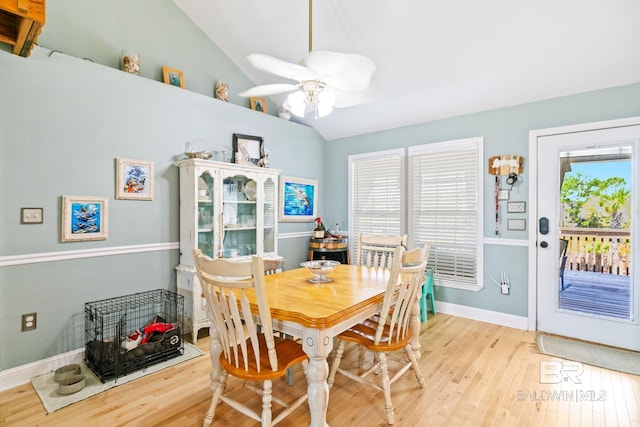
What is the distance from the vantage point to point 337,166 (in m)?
4.89

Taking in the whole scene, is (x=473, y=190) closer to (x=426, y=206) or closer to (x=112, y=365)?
(x=426, y=206)

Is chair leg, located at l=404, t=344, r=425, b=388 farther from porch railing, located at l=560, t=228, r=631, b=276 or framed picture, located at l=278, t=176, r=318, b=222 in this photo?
framed picture, located at l=278, t=176, r=318, b=222

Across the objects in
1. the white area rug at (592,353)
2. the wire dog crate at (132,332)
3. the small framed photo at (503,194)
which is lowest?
the white area rug at (592,353)

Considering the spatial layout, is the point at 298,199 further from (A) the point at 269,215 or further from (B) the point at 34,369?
(B) the point at 34,369

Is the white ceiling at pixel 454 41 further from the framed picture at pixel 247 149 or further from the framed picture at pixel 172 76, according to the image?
the framed picture at pixel 247 149

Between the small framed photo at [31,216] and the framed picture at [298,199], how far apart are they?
241 centimetres

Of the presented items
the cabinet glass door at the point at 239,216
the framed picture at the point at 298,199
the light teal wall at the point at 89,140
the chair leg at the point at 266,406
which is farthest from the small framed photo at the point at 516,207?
the light teal wall at the point at 89,140

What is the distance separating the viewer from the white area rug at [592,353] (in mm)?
2564

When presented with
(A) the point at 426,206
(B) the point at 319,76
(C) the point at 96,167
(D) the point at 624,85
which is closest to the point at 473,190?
(A) the point at 426,206

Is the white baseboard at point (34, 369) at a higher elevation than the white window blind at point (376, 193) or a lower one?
lower

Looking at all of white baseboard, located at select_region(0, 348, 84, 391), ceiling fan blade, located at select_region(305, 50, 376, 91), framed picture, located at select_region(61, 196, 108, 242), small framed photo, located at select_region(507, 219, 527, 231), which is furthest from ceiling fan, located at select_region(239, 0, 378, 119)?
white baseboard, located at select_region(0, 348, 84, 391)

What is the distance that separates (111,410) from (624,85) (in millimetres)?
4735

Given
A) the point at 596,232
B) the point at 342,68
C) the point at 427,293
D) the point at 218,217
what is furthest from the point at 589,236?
the point at 218,217

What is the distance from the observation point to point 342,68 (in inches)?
72.1
